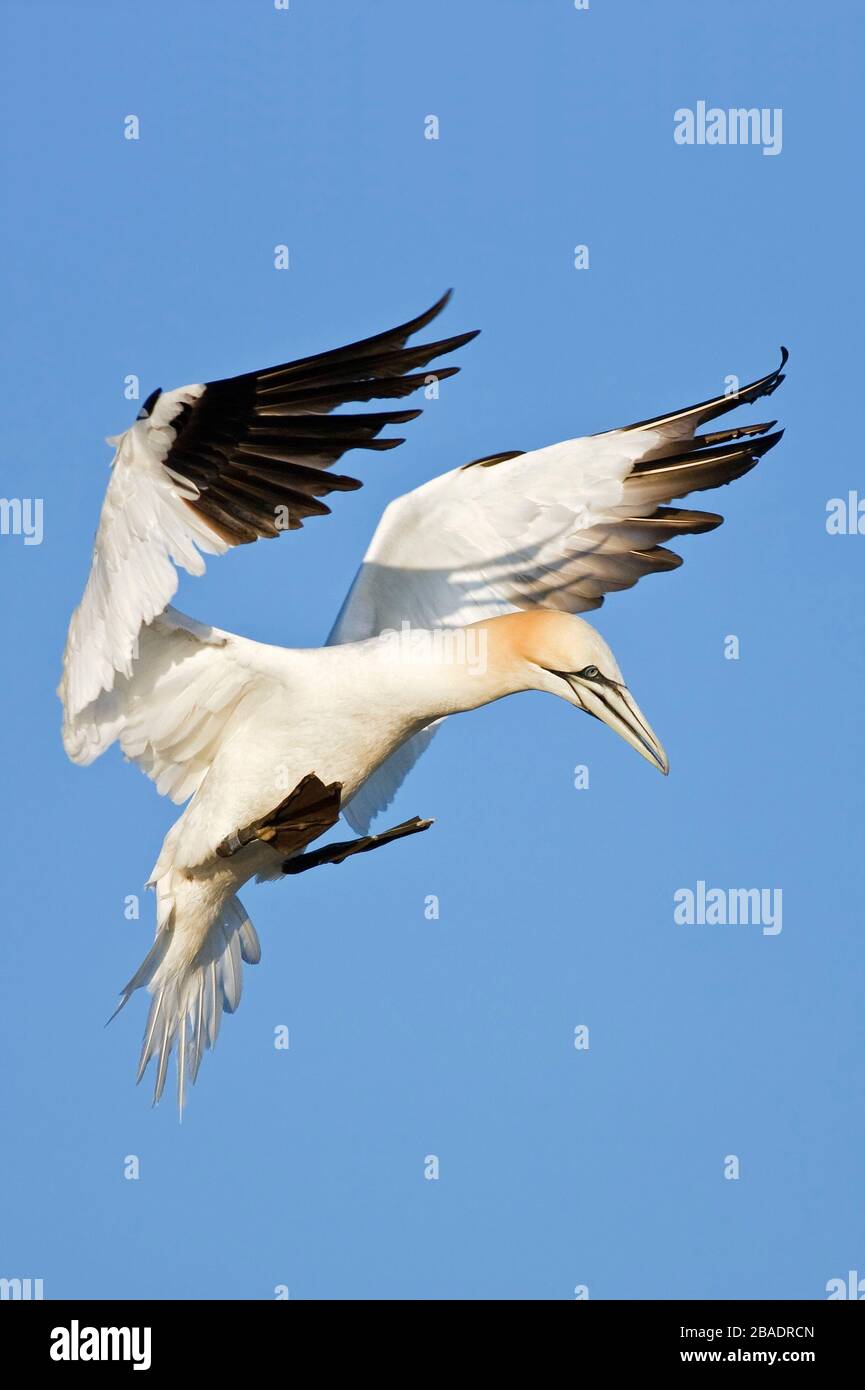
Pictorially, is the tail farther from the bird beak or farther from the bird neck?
the bird beak

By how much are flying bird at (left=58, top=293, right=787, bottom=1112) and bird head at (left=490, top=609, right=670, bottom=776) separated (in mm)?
11

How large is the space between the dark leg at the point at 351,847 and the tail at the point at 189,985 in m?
0.71

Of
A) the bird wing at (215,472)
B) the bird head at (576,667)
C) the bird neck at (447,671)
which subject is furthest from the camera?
the bird neck at (447,671)

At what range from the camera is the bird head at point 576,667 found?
9750 mm

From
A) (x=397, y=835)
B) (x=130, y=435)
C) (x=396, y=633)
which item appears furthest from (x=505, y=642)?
(x=130, y=435)

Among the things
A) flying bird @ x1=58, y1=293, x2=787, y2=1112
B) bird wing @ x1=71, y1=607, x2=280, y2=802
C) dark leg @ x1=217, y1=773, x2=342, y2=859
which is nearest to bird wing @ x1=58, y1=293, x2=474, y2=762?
flying bird @ x1=58, y1=293, x2=787, y2=1112

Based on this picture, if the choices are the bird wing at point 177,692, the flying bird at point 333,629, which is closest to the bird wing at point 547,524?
the flying bird at point 333,629

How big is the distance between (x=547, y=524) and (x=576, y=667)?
1.94 m

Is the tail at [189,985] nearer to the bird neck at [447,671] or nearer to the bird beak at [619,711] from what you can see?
the bird neck at [447,671]

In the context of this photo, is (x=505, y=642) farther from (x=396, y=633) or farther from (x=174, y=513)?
(x=174, y=513)

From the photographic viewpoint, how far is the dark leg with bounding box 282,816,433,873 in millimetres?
10664

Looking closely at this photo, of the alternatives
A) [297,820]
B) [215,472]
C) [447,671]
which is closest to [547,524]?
[447,671]

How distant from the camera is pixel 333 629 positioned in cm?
1159

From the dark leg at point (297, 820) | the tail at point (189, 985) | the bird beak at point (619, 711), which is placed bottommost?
the tail at point (189, 985)
